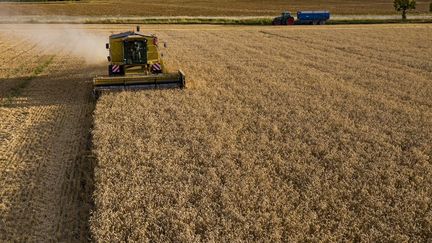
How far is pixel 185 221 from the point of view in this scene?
7145 mm

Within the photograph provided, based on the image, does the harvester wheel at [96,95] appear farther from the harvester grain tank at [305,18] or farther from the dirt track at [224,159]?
the harvester grain tank at [305,18]

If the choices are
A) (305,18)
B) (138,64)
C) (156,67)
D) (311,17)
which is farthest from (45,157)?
(311,17)

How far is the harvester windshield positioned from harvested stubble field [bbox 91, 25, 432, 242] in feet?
6.83

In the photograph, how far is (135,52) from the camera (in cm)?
1650

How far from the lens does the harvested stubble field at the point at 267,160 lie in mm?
7070

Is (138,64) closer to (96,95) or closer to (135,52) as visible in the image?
(135,52)

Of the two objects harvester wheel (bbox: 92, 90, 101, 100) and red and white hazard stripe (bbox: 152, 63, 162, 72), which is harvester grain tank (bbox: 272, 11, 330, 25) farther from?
harvester wheel (bbox: 92, 90, 101, 100)

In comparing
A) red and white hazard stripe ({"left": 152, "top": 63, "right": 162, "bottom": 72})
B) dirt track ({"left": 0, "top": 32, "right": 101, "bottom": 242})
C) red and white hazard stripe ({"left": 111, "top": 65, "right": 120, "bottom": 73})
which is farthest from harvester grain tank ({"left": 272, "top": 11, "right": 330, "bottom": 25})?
red and white hazard stripe ({"left": 111, "top": 65, "right": 120, "bottom": 73})

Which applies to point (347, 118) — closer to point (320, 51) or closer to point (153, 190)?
point (153, 190)

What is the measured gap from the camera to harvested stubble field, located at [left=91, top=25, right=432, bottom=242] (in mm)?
7070

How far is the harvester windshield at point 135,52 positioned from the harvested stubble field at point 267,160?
81.9 inches

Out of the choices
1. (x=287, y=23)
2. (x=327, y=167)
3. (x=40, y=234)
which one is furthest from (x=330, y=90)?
(x=287, y=23)

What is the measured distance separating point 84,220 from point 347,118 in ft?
27.2

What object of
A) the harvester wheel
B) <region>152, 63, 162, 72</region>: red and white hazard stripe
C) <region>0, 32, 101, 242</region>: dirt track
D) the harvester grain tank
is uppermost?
the harvester grain tank
